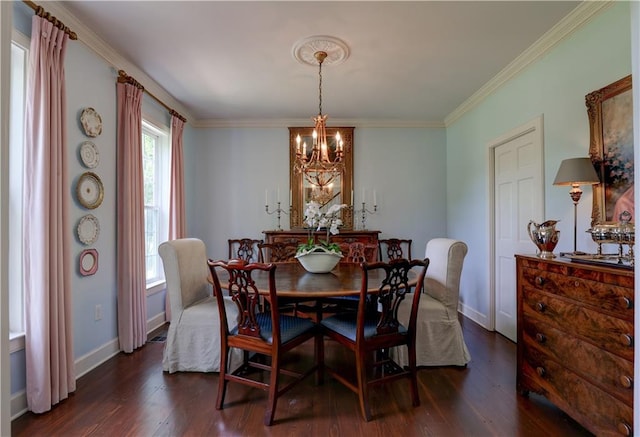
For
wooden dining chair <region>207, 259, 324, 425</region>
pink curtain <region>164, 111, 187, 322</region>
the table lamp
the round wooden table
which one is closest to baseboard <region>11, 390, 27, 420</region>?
wooden dining chair <region>207, 259, 324, 425</region>

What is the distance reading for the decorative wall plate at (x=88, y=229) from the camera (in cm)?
240

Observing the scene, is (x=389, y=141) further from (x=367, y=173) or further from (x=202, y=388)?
(x=202, y=388)

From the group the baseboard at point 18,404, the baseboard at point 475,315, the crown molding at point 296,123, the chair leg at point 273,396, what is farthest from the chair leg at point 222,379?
the crown molding at point 296,123

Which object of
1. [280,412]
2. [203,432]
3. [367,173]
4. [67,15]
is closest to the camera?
[203,432]

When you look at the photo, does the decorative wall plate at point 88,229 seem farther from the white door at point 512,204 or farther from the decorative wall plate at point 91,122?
the white door at point 512,204

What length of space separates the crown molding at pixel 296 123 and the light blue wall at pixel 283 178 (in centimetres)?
6

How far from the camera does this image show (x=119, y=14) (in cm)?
226

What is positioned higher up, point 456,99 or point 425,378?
point 456,99

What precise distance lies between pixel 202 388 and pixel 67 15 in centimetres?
279

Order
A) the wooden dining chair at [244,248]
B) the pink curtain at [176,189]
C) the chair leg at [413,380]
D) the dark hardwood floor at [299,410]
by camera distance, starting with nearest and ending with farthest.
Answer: the dark hardwood floor at [299,410] < the chair leg at [413,380] < the pink curtain at [176,189] < the wooden dining chair at [244,248]

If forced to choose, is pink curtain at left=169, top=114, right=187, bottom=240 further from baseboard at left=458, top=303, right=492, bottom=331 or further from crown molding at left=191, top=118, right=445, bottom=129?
baseboard at left=458, top=303, right=492, bottom=331

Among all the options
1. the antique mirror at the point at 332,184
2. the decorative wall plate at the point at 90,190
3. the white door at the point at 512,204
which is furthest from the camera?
the antique mirror at the point at 332,184

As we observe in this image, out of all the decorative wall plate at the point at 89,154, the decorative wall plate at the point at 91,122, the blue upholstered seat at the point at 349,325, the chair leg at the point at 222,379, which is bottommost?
the chair leg at the point at 222,379

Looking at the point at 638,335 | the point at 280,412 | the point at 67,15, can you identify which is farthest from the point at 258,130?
the point at 638,335
